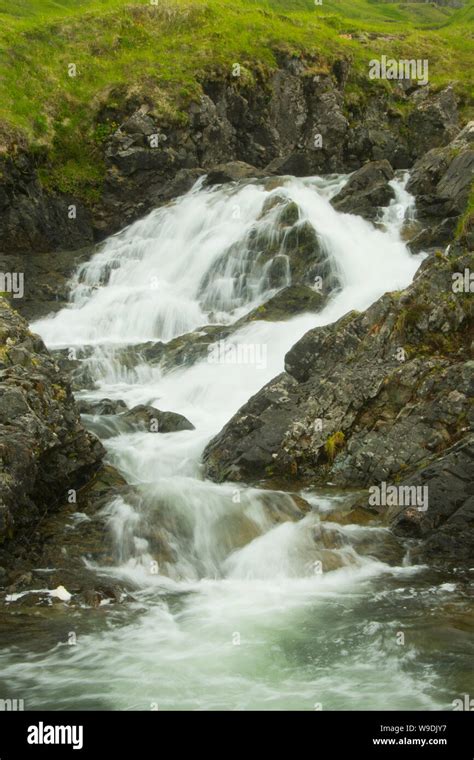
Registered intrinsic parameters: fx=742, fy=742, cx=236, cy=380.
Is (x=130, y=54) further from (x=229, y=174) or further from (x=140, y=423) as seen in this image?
(x=140, y=423)

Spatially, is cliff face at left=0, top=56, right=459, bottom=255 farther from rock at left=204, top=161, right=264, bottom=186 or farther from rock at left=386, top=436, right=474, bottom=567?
rock at left=386, top=436, right=474, bottom=567

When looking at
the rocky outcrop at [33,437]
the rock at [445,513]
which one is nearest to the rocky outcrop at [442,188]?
the rock at [445,513]

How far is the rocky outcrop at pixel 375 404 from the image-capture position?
44.0 ft

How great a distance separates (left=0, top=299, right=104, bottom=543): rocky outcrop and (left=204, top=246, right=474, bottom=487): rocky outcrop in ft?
9.80

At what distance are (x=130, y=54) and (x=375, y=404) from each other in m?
29.0

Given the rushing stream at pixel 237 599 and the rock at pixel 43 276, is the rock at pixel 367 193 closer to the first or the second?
the rushing stream at pixel 237 599

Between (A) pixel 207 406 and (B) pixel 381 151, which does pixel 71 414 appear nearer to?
(A) pixel 207 406

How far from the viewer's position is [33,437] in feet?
39.8

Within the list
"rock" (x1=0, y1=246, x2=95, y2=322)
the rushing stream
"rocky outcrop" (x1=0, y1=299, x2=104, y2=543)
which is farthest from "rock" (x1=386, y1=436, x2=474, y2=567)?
"rock" (x1=0, y1=246, x2=95, y2=322)

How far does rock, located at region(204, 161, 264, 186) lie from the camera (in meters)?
30.8
